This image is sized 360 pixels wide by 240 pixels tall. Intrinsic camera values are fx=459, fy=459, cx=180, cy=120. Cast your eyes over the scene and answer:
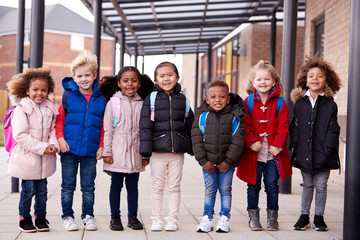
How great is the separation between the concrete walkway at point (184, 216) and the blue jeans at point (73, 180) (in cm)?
23

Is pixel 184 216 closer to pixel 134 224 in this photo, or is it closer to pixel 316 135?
pixel 134 224

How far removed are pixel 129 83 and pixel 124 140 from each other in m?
0.58

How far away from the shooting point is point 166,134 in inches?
179

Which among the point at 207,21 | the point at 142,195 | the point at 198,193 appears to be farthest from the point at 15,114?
the point at 207,21

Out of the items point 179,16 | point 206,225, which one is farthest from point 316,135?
point 179,16

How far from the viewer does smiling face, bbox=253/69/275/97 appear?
4.72 m

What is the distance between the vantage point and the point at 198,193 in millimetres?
6918

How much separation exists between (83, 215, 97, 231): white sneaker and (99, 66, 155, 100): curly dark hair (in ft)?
4.09

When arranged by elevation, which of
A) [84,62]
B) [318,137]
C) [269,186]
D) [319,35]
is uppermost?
[319,35]

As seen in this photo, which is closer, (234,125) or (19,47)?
(234,125)

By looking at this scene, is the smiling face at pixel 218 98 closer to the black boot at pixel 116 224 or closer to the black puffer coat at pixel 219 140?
the black puffer coat at pixel 219 140

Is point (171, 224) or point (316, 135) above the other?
point (316, 135)

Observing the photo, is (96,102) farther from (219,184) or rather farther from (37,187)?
(219,184)

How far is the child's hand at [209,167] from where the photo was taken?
4531 millimetres
